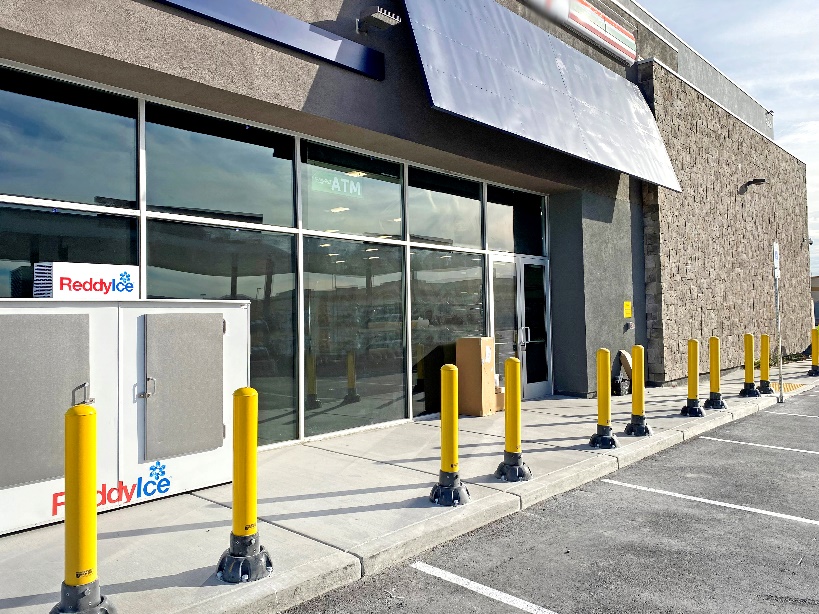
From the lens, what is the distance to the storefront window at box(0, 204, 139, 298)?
17.9 feet

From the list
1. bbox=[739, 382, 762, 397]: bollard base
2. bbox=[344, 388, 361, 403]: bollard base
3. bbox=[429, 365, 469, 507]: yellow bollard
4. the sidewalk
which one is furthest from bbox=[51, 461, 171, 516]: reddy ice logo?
bbox=[739, 382, 762, 397]: bollard base

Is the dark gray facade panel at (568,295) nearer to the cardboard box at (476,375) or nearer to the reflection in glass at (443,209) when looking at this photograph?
the reflection in glass at (443,209)

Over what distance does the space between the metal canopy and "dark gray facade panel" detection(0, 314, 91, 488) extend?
475 cm

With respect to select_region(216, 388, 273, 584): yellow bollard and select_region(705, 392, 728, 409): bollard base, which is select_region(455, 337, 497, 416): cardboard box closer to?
select_region(705, 392, 728, 409): bollard base

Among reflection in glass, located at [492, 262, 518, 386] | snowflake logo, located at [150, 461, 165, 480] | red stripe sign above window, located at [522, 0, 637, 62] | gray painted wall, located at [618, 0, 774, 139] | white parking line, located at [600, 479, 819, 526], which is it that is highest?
gray painted wall, located at [618, 0, 774, 139]

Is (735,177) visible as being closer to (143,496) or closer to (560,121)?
(560,121)

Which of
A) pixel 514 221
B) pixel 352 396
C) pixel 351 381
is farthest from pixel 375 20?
pixel 514 221

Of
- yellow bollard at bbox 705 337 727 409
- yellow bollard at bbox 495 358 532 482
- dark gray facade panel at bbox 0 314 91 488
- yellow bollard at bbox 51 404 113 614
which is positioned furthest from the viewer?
yellow bollard at bbox 705 337 727 409

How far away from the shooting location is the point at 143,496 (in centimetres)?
519

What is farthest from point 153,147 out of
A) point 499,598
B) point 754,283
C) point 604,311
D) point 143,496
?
point 754,283

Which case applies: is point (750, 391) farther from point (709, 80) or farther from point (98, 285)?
point (98, 285)

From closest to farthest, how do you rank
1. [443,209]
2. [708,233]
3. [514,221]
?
1. [443,209]
2. [514,221]
3. [708,233]

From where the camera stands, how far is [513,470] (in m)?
5.95

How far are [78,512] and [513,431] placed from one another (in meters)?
Answer: 3.74
